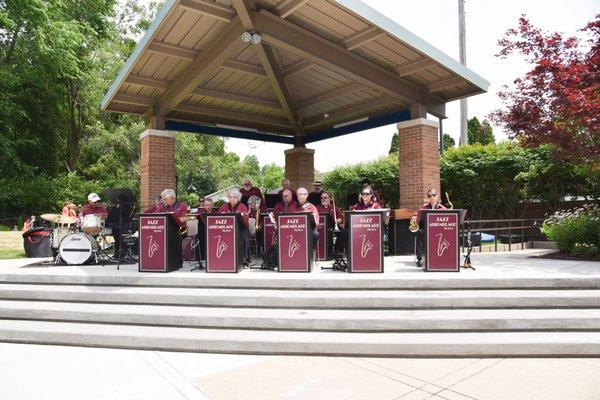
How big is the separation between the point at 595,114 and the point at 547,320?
4280 mm

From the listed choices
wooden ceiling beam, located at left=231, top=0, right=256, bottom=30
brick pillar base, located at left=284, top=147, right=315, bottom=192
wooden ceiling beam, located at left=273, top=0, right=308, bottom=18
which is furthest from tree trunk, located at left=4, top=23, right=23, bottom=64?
wooden ceiling beam, located at left=273, top=0, right=308, bottom=18


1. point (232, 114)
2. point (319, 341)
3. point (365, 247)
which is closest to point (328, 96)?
point (232, 114)

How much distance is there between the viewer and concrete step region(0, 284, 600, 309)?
514cm

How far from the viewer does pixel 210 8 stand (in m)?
7.13

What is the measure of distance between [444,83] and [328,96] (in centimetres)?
291

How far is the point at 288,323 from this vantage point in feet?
16.0

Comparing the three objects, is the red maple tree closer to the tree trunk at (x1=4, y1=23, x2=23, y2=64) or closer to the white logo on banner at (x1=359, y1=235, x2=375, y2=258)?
the white logo on banner at (x1=359, y1=235, x2=375, y2=258)

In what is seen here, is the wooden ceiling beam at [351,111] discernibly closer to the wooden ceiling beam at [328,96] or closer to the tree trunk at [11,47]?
the wooden ceiling beam at [328,96]

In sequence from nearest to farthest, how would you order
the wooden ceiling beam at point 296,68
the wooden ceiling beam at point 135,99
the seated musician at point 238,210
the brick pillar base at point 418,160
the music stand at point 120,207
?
the seated musician at point 238,210 < the music stand at point 120,207 < the brick pillar base at point 418,160 < the wooden ceiling beam at point 296,68 < the wooden ceiling beam at point 135,99

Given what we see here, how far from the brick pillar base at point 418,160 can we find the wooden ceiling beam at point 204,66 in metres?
3.90

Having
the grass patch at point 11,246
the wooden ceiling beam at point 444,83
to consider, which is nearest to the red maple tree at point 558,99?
the wooden ceiling beam at point 444,83

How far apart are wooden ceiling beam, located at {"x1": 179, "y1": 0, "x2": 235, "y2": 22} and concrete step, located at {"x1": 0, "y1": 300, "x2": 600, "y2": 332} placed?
4.55 metres

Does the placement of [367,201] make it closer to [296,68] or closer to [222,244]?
[222,244]

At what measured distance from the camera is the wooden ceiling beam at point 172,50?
8.05 meters
